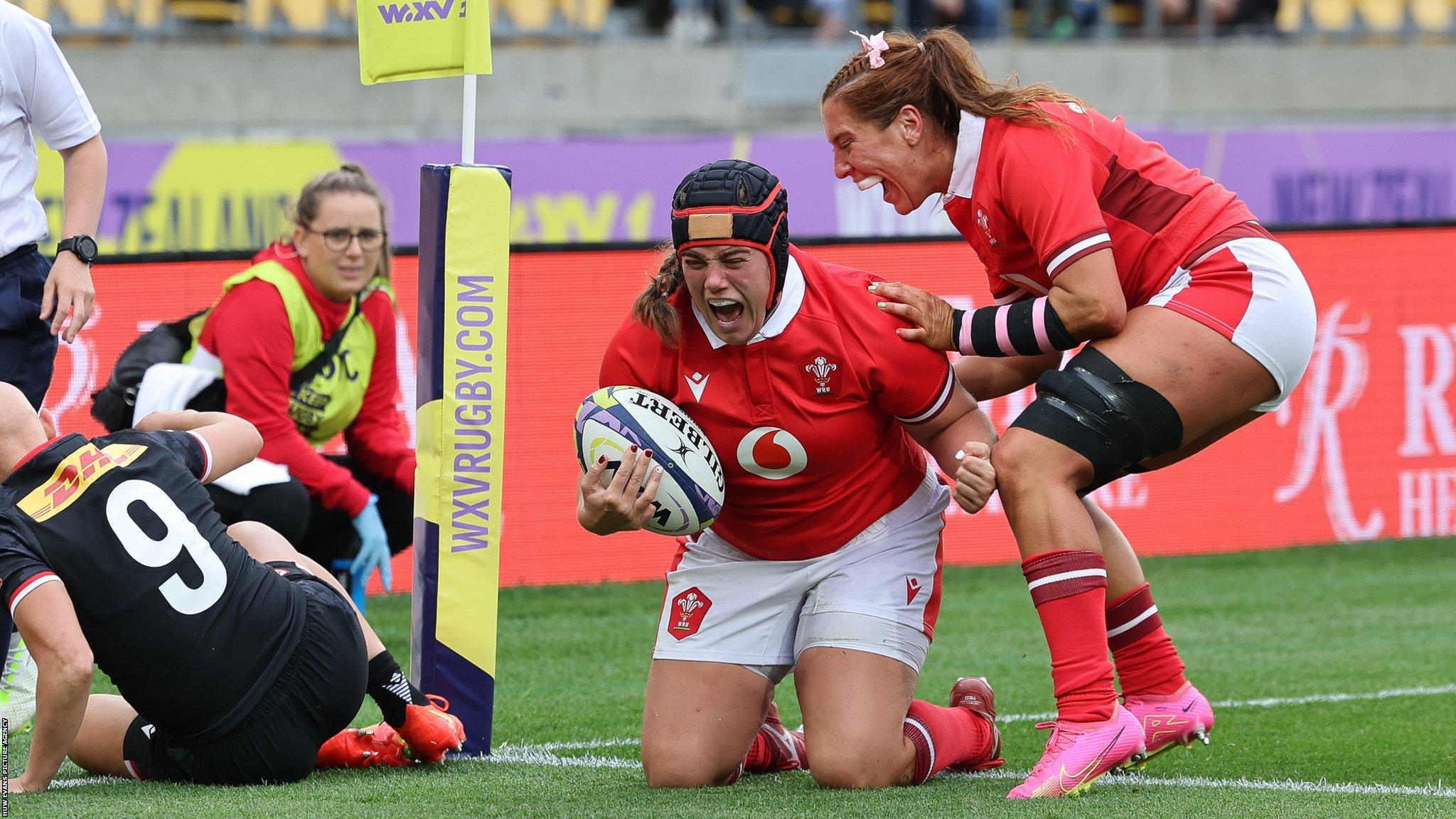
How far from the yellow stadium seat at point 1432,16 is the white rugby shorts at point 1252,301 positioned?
1746 centimetres

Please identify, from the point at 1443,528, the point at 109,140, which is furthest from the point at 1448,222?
the point at 109,140

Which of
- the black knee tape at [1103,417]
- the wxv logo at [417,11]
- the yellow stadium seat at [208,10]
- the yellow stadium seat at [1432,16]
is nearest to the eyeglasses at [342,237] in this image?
the wxv logo at [417,11]

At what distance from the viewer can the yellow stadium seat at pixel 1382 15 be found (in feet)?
65.3

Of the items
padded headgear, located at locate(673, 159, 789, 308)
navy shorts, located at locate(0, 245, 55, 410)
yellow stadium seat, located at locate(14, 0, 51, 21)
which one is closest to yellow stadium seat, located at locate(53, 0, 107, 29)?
yellow stadium seat, located at locate(14, 0, 51, 21)

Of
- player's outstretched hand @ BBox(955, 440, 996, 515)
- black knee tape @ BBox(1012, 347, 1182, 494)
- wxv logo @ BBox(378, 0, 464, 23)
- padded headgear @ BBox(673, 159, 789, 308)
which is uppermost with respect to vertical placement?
wxv logo @ BBox(378, 0, 464, 23)

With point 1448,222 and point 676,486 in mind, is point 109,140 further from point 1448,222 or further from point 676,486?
point 676,486

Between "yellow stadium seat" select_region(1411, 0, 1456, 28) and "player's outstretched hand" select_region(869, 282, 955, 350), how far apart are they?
57.7 feet

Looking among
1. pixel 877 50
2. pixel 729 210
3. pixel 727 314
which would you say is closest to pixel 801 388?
pixel 727 314

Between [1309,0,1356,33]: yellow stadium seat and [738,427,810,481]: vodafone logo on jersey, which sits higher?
[1309,0,1356,33]: yellow stadium seat

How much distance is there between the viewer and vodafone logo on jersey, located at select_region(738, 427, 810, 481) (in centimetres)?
453

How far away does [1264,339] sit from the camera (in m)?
4.23

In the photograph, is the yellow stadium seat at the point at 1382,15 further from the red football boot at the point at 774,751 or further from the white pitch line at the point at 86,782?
the white pitch line at the point at 86,782

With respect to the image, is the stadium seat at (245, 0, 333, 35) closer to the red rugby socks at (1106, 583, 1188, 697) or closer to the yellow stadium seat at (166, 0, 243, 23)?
the yellow stadium seat at (166, 0, 243, 23)

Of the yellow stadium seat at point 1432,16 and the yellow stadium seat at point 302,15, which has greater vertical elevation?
the yellow stadium seat at point 1432,16
